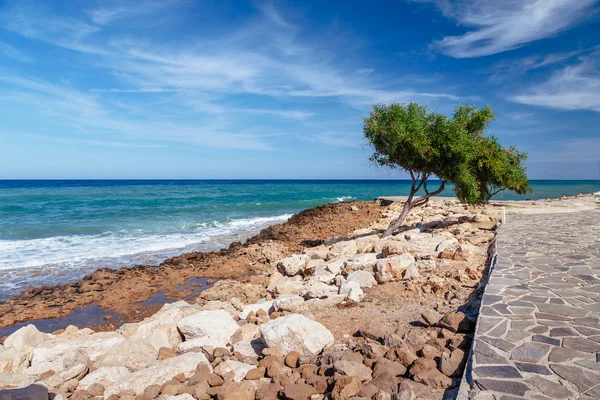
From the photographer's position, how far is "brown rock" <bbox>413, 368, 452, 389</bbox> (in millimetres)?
4016

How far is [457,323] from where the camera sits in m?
5.21

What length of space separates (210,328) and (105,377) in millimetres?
1635

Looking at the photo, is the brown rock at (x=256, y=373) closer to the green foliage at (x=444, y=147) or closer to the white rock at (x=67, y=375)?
the white rock at (x=67, y=375)

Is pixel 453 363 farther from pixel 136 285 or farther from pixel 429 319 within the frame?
pixel 136 285

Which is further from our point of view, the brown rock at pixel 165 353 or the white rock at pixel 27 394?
the brown rock at pixel 165 353

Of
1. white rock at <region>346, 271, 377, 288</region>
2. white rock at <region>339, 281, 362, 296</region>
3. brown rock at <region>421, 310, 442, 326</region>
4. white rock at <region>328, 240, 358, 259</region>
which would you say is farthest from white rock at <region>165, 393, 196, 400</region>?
white rock at <region>328, 240, 358, 259</region>

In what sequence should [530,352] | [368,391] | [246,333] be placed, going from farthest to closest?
[246,333], [530,352], [368,391]

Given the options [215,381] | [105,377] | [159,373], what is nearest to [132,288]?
[105,377]

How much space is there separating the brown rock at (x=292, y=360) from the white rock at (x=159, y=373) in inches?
41.7

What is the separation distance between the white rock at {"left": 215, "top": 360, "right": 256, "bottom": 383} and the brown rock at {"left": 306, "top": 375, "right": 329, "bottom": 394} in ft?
3.26

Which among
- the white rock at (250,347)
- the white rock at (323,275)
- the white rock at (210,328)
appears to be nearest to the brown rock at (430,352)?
the white rock at (250,347)

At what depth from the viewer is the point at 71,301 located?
10430 millimetres

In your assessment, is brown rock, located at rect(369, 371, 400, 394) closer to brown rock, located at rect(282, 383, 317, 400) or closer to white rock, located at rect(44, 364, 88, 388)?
brown rock, located at rect(282, 383, 317, 400)

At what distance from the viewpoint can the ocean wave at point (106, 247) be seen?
14.9 meters
